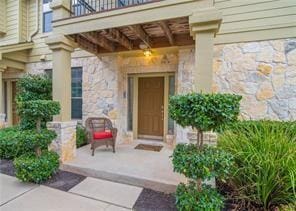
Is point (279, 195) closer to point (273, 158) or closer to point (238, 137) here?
point (273, 158)

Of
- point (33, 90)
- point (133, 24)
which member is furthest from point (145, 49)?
point (33, 90)

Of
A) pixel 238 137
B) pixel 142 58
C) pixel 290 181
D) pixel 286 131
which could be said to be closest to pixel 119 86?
pixel 142 58

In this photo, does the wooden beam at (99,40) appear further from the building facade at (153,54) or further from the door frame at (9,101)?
the door frame at (9,101)

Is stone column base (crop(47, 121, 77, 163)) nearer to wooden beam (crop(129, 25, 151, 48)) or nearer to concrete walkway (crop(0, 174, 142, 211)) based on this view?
concrete walkway (crop(0, 174, 142, 211))

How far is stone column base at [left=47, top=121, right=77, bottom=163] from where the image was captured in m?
4.09

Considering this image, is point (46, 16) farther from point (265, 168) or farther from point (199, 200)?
point (265, 168)

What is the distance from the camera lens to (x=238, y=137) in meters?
2.80

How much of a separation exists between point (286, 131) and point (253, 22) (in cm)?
271

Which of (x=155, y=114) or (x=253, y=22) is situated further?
(x=155, y=114)

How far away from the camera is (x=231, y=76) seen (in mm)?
4613

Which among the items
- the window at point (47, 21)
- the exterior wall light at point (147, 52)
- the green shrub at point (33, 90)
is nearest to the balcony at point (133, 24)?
the exterior wall light at point (147, 52)

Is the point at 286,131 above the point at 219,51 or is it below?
below

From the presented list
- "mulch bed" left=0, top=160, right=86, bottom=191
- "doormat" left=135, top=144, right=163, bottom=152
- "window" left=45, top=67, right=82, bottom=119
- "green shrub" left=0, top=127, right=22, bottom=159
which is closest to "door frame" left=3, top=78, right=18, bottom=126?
"window" left=45, top=67, right=82, bottom=119

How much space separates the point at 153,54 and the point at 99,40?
5.22ft
